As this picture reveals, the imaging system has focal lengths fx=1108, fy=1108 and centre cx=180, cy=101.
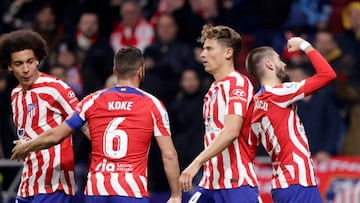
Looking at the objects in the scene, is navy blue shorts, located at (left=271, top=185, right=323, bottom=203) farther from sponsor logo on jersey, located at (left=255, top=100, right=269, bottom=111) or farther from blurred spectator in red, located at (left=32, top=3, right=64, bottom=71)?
blurred spectator in red, located at (left=32, top=3, right=64, bottom=71)

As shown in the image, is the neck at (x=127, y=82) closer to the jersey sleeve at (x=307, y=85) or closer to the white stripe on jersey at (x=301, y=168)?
the jersey sleeve at (x=307, y=85)

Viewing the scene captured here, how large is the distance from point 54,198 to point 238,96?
72.1 inches

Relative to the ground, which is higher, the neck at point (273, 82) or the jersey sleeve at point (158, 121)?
the neck at point (273, 82)

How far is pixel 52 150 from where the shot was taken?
962 centimetres

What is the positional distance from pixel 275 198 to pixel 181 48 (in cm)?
625

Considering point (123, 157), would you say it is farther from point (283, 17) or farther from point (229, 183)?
point (283, 17)

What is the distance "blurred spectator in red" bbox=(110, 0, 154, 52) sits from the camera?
52.5 ft

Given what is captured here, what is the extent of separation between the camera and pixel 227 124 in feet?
29.5

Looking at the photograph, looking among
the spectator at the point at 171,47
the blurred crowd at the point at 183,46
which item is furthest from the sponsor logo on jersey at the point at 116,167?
the spectator at the point at 171,47

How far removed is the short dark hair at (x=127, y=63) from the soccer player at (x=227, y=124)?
69 centimetres

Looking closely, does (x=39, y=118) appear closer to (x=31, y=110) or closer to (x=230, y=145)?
(x=31, y=110)

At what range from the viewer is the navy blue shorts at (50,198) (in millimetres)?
9469

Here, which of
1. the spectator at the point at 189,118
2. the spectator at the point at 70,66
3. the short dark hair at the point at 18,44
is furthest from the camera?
the spectator at the point at 70,66

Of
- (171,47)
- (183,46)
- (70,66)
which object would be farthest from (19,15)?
(183,46)
